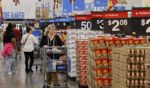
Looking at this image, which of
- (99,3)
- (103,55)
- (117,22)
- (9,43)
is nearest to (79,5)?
(99,3)

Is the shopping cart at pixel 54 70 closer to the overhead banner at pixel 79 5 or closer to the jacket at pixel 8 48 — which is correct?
the jacket at pixel 8 48

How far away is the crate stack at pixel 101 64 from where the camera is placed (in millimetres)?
12133

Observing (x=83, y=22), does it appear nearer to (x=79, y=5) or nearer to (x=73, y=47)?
(x=73, y=47)

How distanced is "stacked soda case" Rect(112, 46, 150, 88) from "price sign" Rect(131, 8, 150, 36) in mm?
1749

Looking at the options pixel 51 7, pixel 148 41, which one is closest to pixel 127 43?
pixel 148 41

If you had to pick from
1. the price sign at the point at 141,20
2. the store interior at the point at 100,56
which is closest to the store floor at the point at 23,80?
the store interior at the point at 100,56

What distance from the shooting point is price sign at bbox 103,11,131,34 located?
1265 cm

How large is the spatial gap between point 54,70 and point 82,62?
168 centimetres

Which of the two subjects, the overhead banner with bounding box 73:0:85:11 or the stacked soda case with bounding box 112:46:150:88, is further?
the overhead banner with bounding box 73:0:85:11

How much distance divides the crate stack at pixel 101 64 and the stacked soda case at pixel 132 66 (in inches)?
85.6

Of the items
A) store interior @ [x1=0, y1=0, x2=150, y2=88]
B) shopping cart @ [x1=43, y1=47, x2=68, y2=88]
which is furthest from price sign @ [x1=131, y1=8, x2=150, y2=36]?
shopping cart @ [x1=43, y1=47, x2=68, y2=88]

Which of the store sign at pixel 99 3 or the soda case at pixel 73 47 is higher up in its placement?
the store sign at pixel 99 3

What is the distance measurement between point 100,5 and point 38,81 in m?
14.5

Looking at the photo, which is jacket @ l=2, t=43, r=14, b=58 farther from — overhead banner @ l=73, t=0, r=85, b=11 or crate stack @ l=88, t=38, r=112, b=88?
overhead banner @ l=73, t=0, r=85, b=11
